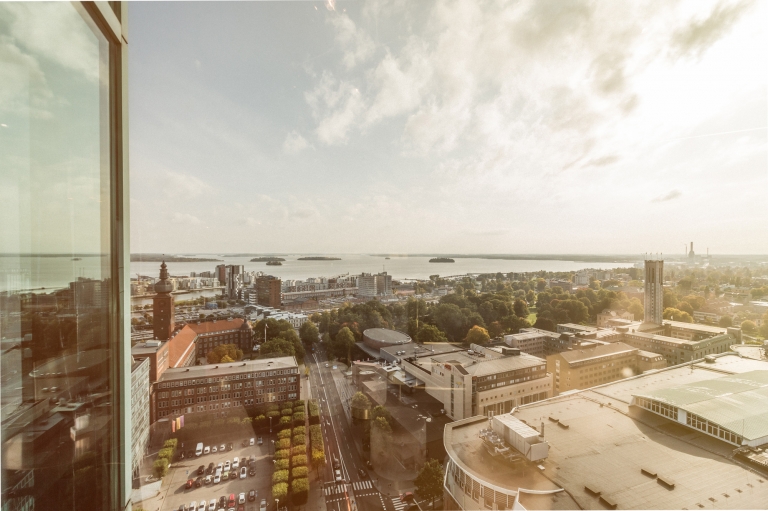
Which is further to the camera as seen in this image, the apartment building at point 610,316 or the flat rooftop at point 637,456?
the apartment building at point 610,316

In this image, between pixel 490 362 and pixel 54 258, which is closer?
pixel 54 258

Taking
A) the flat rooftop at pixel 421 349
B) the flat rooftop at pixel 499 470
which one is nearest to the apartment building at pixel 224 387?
the flat rooftop at pixel 421 349

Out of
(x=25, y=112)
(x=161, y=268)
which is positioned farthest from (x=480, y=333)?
(x=25, y=112)

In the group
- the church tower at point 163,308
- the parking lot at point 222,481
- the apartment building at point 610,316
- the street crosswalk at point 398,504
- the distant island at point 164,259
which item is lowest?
the street crosswalk at point 398,504

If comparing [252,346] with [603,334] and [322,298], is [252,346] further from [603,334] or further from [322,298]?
[603,334]

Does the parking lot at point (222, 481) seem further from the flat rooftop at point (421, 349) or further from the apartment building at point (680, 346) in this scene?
the apartment building at point (680, 346)

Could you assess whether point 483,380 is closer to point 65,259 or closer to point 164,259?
point 164,259

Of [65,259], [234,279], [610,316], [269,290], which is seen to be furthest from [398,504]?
[610,316]
